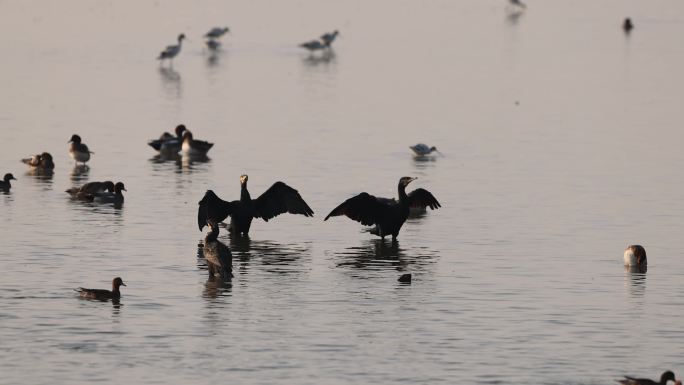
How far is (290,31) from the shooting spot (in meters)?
81.7

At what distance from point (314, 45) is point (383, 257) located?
142 ft

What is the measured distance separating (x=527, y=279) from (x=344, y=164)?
13673 millimetres

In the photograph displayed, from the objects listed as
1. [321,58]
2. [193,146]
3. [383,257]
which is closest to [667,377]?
[383,257]

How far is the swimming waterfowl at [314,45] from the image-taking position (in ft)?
227

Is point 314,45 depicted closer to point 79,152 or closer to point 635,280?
point 79,152

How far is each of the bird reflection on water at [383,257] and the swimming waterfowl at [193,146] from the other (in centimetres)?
1165

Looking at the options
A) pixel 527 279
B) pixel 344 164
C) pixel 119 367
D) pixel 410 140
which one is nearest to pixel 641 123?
pixel 410 140

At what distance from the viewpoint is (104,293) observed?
72.4 ft

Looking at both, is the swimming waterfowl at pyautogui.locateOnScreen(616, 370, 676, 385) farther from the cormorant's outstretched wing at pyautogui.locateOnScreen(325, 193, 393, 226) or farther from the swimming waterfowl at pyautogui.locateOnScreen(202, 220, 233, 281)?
the cormorant's outstretched wing at pyautogui.locateOnScreen(325, 193, 393, 226)

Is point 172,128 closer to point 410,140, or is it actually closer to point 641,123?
point 410,140

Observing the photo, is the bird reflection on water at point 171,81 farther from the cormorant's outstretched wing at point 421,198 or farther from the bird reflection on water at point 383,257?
the bird reflection on water at point 383,257

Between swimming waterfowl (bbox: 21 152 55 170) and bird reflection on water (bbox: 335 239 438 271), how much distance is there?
34.8 ft

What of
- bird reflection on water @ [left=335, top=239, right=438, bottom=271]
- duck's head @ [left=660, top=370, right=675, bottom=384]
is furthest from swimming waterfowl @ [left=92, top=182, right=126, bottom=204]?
duck's head @ [left=660, top=370, right=675, bottom=384]

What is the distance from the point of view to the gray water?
19.9 meters
